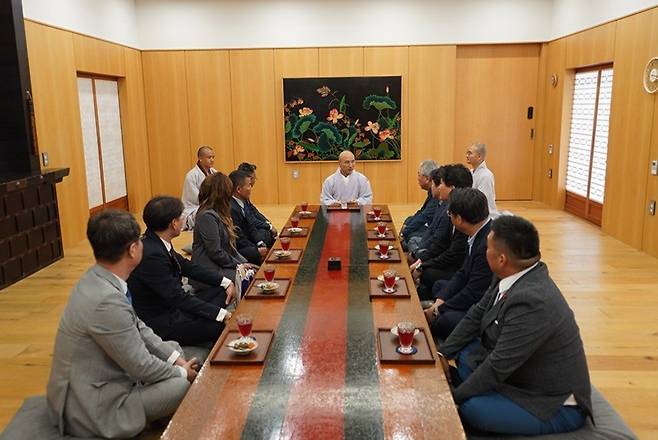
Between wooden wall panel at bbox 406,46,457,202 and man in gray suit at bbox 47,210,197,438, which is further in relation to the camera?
wooden wall panel at bbox 406,46,457,202

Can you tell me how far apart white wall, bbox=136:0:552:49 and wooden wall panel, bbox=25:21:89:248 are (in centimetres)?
252

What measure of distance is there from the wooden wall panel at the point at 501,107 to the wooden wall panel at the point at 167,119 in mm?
4563

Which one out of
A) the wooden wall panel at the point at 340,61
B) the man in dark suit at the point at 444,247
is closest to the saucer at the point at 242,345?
the man in dark suit at the point at 444,247

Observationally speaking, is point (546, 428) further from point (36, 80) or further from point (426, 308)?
point (36, 80)

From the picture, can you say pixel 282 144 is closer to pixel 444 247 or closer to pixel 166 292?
pixel 444 247

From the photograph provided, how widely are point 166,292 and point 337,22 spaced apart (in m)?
7.06

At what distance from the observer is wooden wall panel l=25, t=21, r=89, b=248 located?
20.7ft

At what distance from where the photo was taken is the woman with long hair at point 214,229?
160 inches

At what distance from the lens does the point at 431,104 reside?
9305 mm

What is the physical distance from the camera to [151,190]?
970 cm

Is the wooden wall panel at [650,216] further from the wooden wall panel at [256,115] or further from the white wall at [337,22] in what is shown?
the wooden wall panel at [256,115]

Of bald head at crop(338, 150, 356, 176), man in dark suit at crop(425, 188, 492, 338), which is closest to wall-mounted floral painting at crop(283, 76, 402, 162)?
bald head at crop(338, 150, 356, 176)

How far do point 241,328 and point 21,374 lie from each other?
6.76 feet

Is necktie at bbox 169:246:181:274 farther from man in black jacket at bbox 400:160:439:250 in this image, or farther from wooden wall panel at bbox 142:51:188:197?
wooden wall panel at bbox 142:51:188:197
